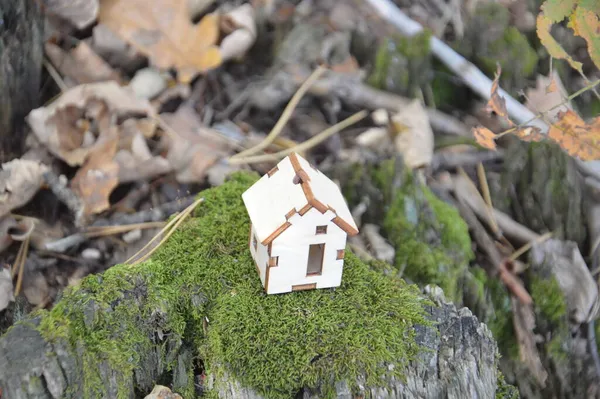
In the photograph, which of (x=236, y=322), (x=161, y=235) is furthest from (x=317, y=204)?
(x=161, y=235)

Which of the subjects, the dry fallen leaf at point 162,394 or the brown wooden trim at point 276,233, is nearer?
the dry fallen leaf at point 162,394

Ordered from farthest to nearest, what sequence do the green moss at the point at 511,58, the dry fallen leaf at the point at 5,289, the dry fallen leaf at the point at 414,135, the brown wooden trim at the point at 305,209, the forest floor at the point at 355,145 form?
1. the green moss at the point at 511,58
2. the dry fallen leaf at the point at 414,135
3. the forest floor at the point at 355,145
4. the dry fallen leaf at the point at 5,289
5. the brown wooden trim at the point at 305,209

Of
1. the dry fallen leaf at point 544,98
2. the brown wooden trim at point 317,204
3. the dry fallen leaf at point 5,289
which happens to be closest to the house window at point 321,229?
the brown wooden trim at point 317,204

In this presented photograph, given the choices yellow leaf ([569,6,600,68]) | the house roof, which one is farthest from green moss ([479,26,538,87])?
the house roof

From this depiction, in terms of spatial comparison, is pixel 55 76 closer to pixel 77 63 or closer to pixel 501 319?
pixel 77 63

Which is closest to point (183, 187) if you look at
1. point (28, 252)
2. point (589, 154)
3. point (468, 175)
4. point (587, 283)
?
point (28, 252)

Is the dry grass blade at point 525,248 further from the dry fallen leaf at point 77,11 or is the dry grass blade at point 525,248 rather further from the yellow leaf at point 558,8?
the dry fallen leaf at point 77,11

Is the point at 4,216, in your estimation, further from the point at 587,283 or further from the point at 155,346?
the point at 587,283

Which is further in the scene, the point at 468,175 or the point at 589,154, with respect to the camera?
the point at 468,175
